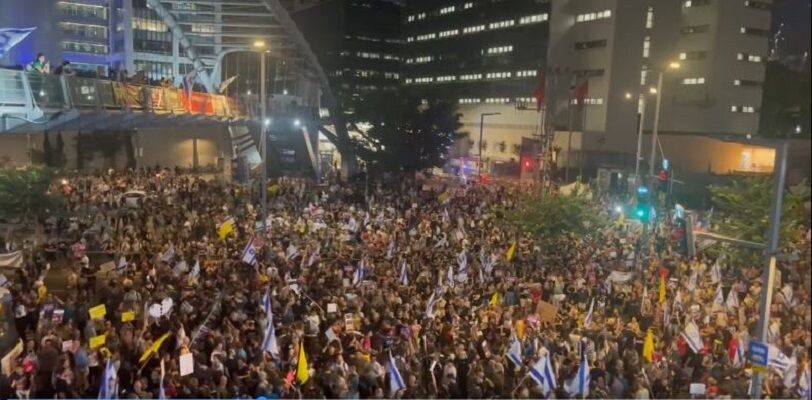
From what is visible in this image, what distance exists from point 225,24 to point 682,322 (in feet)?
142

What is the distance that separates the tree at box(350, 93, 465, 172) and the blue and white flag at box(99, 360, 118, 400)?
44.8 metres

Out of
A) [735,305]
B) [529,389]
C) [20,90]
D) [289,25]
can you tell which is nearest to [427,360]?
[529,389]

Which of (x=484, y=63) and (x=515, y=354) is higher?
(x=484, y=63)

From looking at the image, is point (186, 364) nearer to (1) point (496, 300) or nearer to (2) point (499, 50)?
(1) point (496, 300)

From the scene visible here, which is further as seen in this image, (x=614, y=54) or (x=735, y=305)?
(x=614, y=54)

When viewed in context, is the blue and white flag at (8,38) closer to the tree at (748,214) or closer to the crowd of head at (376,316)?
the crowd of head at (376,316)

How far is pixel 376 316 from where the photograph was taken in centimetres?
1238

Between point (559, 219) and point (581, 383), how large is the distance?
1191cm

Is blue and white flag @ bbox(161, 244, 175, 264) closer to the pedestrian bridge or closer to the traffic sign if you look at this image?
the pedestrian bridge

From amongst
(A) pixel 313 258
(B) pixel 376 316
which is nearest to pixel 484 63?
(A) pixel 313 258

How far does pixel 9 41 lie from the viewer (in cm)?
1994

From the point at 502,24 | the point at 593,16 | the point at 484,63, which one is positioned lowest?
the point at 484,63

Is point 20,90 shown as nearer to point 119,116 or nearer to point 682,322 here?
point 119,116

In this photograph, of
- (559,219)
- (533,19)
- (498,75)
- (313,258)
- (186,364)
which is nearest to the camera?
(186,364)
